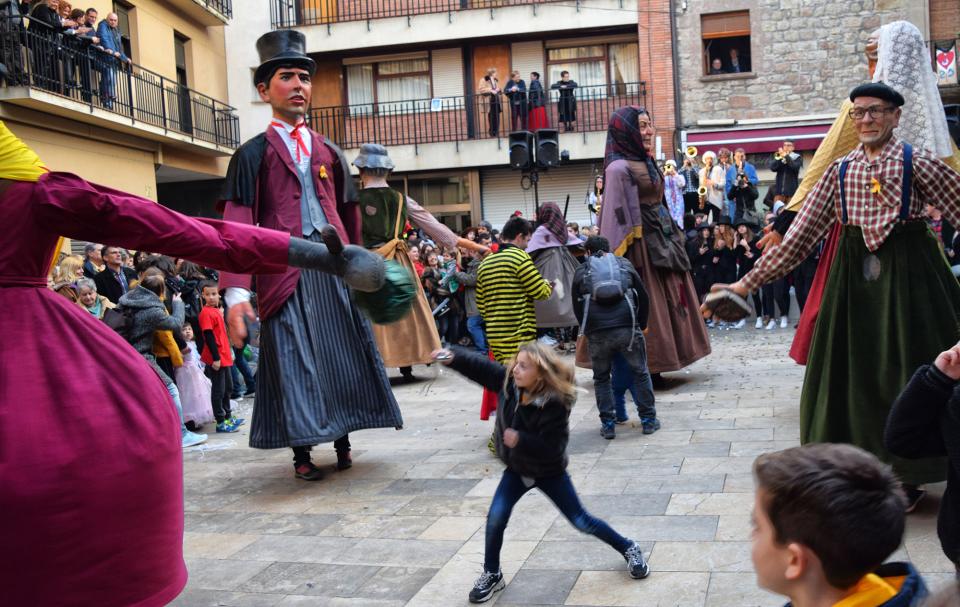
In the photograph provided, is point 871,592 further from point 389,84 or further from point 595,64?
point 389,84

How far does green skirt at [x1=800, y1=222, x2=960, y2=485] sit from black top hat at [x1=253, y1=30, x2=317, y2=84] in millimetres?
3315

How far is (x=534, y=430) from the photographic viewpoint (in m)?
4.38

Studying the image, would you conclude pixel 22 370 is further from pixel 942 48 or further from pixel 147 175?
pixel 942 48

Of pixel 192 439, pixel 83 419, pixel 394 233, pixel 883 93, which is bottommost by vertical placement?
pixel 192 439

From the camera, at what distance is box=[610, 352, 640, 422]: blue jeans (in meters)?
7.46

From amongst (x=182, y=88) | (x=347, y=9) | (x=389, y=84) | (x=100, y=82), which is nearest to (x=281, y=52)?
(x=100, y=82)

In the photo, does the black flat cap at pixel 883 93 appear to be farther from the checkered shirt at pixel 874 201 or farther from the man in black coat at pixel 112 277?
the man in black coat at pixel 112 277

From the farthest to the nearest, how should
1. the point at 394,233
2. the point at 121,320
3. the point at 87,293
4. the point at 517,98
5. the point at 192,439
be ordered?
the point at 517,98 → the point at 394,233 → the point at 192,439 → the point at 87,293 → the point at 121,320

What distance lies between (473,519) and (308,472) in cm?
155

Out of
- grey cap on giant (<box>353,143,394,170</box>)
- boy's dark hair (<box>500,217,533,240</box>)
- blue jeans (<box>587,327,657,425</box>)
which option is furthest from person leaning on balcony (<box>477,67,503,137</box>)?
blue jeans (<box>587,327,657,425</box>)

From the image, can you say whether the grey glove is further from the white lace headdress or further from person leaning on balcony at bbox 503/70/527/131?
person leaning on balcony at bbox 503/70/527/131

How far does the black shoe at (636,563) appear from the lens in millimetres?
4207

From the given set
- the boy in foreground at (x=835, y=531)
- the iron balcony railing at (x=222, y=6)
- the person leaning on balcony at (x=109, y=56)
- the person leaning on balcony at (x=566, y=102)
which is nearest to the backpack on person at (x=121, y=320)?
the boy in foreground at (x=835, y=531)

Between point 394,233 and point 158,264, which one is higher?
point 394,233
